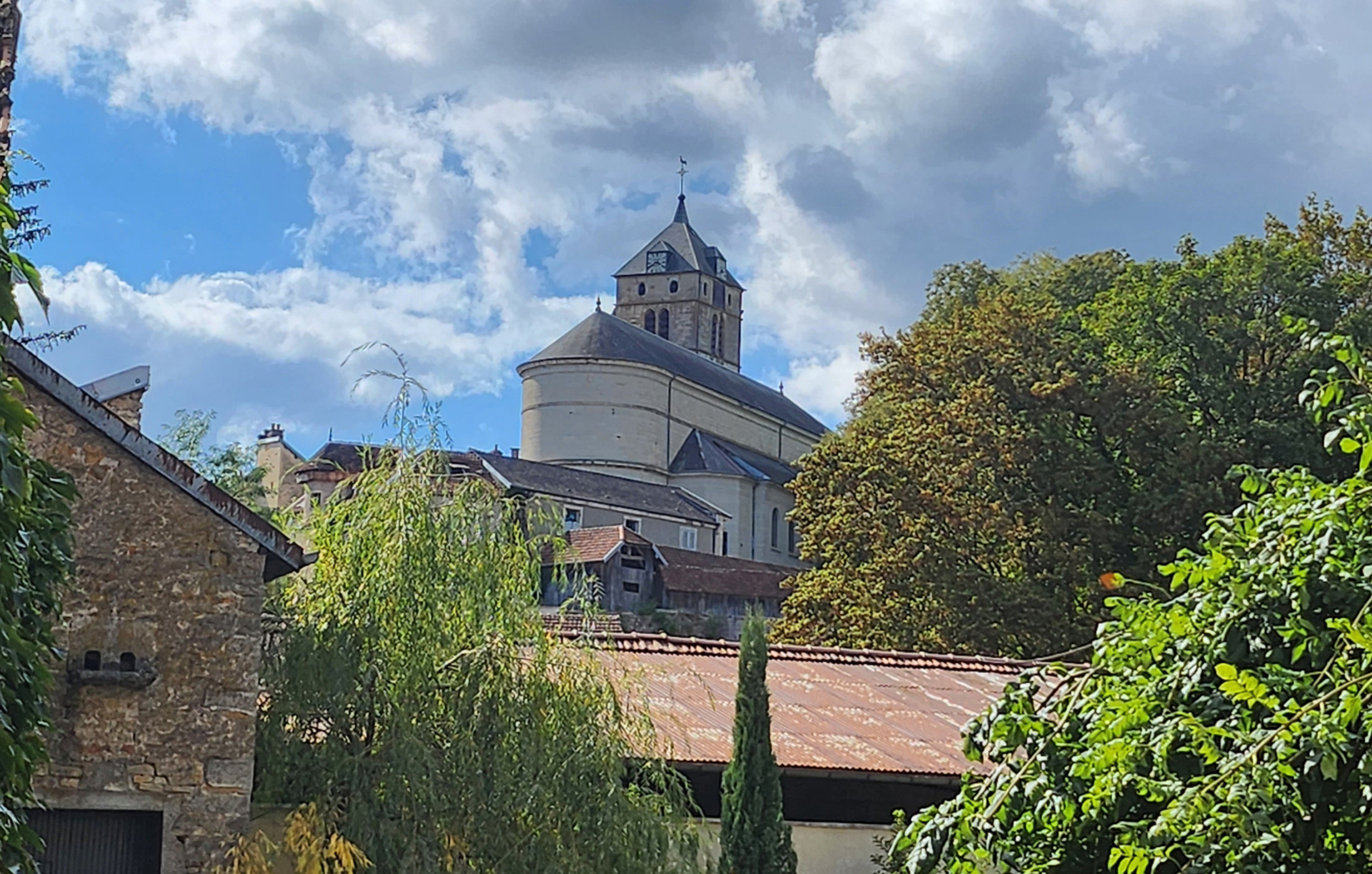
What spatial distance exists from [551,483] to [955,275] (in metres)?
17.7

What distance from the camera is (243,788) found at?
11945 millimetres

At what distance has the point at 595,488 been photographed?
2132 inches

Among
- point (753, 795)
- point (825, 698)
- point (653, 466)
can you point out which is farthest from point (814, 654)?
point (653, 466)

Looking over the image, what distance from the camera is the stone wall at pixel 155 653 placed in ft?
38.5

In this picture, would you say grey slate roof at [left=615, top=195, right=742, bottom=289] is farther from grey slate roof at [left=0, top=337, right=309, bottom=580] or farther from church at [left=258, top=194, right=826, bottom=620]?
grey slate roof at [left=0, top=337, right=309, bottom=580]

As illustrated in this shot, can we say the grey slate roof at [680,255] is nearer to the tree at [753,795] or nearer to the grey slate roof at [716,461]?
the grey slate roof at [716,461]

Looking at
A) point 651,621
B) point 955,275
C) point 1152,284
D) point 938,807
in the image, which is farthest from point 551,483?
point 938,807

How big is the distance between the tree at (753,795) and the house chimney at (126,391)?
17.7 ft

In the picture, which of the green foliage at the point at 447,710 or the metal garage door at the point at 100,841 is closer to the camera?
the green foliage at the point at 447,710

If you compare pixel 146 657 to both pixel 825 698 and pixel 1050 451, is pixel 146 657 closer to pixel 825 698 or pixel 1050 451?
pixel 825 698

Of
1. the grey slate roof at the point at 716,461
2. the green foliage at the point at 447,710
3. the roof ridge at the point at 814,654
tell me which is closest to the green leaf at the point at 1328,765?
the green foliage at the point at 447,710

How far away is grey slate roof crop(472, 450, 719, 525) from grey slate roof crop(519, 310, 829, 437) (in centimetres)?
668

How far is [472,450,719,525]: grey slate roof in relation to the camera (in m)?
51.5

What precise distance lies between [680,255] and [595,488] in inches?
1700
